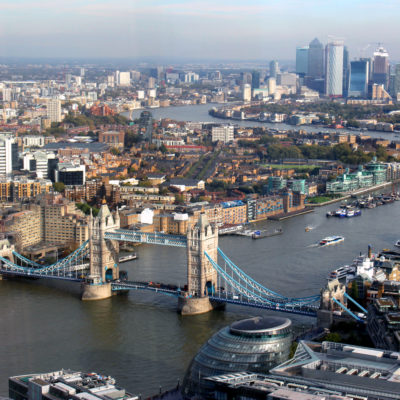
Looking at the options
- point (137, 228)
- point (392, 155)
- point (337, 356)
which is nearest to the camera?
point (337, 356)

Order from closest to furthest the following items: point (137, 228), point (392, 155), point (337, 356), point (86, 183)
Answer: point (337, 356) → point (137, 228) → point (86, 183) → point (392, 155)

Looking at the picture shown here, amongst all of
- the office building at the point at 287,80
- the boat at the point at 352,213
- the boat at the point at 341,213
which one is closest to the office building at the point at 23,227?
the boat at the point at 341,213

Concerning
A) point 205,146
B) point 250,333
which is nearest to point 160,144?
point 205,146

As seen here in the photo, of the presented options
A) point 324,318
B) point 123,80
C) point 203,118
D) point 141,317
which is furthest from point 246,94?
point 324,318

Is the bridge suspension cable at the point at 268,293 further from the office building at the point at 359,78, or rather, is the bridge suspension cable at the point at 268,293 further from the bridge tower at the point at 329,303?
the office building at the point at 359,78

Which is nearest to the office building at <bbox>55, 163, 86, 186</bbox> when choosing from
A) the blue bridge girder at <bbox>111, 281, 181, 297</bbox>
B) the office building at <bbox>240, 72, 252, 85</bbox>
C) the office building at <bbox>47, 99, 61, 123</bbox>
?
the blue bridge girder at <bbox>111, 281, 181, 297</bbox>

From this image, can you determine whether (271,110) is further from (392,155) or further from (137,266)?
(137,266)

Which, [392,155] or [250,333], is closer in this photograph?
[250,333]
